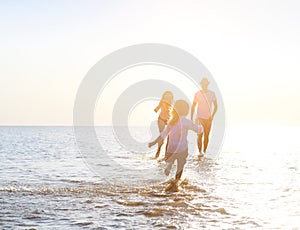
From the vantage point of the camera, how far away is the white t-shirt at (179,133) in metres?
10.3

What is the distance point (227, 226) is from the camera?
6.53 meters

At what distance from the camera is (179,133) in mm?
10508

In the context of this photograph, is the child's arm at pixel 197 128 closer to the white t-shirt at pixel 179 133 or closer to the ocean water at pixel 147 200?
the white t-shirt at pixel 179 133

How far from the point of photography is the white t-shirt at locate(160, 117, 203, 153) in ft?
33.7

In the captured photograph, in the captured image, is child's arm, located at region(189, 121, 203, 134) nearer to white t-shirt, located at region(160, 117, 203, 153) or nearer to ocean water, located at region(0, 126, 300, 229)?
white t-shirt, located at region(160, 117, 203, 153)

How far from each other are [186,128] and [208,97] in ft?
22.0

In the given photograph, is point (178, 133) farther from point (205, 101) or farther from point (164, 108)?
point (205, 101)

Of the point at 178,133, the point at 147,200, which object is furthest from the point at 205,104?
the point at 147,200

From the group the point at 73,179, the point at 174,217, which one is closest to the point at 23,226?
the point at 174,217

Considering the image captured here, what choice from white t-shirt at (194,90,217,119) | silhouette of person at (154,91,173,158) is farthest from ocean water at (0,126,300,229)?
white t-shirt at (194,90,217,119)

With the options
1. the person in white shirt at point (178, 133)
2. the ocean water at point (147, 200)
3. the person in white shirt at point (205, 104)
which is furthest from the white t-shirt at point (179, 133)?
the person in white shirt at point (205, 104)

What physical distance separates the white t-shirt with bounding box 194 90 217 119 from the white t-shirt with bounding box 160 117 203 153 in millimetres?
6276

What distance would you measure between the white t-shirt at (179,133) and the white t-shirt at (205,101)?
6276 millimetres

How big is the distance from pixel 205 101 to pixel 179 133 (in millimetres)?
6517
